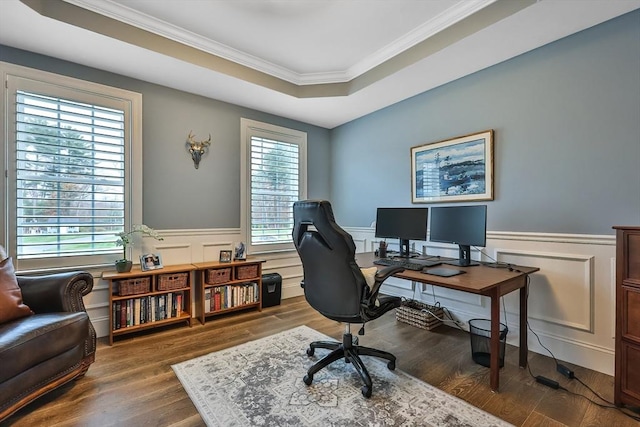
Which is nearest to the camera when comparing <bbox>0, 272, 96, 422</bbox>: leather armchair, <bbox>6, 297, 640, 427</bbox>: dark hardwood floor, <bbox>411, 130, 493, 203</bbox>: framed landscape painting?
<bbox>0, 272, 96, 422</bbox>: leather armchair

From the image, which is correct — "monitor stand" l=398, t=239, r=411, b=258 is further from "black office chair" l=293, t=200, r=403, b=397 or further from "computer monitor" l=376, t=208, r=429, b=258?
"black office chair" l=293, t=200, r=403, b=397

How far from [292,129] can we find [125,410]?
3548 mm

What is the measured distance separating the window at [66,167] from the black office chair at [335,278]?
6.75 feet

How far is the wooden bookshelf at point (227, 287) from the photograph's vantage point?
314 centimetres

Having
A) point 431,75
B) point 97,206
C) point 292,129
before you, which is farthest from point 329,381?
point 292,129

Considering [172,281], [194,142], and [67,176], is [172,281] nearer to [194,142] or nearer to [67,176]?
[67,176]

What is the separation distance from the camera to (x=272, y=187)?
4039mm

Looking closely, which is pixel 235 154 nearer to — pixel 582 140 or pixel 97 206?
pixel 97 206

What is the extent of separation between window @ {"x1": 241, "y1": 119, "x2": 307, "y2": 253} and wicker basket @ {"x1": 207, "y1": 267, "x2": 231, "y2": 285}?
1.82ft

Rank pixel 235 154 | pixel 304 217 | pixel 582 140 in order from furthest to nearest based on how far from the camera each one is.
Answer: pixel 235 154 < pixel 582 140 < pixel 304 217

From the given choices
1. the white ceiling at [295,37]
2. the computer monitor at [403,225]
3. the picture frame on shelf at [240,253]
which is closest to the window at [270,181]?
the picture frame on shelf at [240,253]

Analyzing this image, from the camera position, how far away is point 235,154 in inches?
145

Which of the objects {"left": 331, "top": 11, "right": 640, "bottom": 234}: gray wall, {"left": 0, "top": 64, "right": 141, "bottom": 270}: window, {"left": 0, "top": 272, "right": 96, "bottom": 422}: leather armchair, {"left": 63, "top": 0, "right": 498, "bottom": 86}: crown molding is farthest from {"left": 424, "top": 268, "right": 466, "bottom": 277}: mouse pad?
{"left": 0, "top": 64, "right": 141, "bottom": 270}: window

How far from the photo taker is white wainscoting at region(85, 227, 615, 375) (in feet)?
6.93
